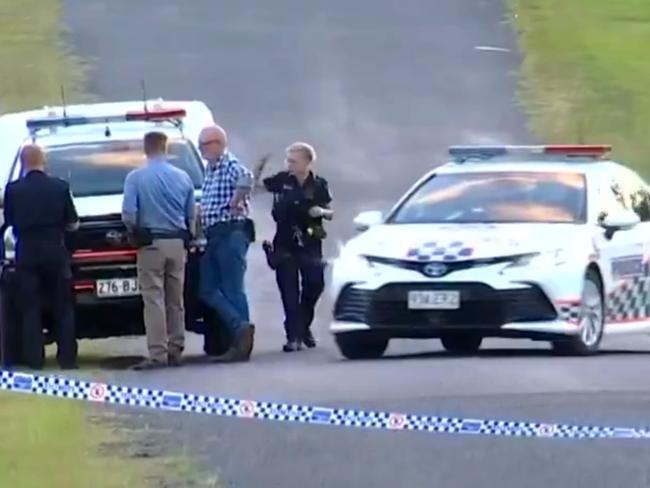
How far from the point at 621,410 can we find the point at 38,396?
3428 millimetres

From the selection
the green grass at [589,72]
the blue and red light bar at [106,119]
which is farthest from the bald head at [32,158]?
the green grass at [589,72]

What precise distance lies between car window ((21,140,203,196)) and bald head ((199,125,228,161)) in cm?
134

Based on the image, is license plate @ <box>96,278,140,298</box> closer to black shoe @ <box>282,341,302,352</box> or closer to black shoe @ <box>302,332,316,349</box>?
black shoe @ <box>282,341,302,352</box>

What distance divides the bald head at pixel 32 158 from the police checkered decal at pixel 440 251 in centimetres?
265

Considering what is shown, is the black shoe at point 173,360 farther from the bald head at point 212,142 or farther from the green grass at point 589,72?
the green grass at point 589,72

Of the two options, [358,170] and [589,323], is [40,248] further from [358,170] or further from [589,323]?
[358,170]

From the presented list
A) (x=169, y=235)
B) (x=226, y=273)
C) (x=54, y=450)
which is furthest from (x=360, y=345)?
(x=54, y=450)

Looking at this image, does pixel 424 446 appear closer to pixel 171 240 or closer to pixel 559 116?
pixel 171 240

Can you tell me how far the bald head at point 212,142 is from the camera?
16.1 metres

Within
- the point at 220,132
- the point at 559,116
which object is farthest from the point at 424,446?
the point at 559,116

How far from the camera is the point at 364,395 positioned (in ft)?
44.2

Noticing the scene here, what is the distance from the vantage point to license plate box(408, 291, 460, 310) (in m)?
15.5

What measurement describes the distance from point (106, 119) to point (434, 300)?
3.84 metres

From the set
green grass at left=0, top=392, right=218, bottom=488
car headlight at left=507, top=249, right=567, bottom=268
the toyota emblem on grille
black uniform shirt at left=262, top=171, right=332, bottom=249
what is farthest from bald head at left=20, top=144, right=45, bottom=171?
car headlight at left=507, top=249, right=567, bottom=268
